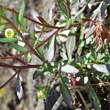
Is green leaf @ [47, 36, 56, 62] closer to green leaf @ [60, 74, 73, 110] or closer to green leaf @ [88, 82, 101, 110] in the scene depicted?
green leaf @ [60, 74, 73, 110]

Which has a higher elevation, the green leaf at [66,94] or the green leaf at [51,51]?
the green leaf at [51,51]

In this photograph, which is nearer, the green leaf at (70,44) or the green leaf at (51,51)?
the green leaf at (51,51)

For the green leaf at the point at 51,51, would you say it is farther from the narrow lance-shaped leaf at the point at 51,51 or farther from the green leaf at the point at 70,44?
the green leaf at the point at 70,44

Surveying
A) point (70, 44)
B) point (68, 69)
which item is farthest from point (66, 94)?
point (70, 44)

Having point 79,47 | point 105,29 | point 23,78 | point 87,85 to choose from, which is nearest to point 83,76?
point 87,85

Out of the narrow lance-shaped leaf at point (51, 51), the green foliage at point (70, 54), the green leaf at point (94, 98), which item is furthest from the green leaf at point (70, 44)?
the green leaf at point (94, 98)

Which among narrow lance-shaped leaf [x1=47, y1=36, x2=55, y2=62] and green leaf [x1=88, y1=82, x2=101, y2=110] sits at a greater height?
narrow lance-shaped leaf [x1=47, y1=36, x2=55, y2=62]

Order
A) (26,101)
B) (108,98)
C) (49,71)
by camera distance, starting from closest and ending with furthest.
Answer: (49,71), (108,98), (26,101)

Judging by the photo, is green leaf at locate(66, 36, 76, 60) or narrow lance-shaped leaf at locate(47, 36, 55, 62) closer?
narrow lance-shaped leaf at locate(47, 36, 55, 62)

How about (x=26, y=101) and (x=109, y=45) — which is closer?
(x=109, y=45)

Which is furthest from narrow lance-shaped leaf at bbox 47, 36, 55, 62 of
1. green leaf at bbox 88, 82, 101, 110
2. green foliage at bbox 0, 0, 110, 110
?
green leaf at bbox 88, 82, 101, 110

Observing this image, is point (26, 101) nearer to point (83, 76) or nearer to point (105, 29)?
point (83, 76)
